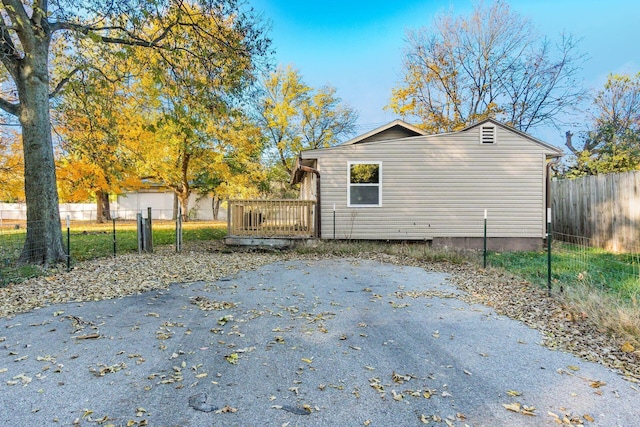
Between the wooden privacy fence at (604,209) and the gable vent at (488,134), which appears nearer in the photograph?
the wooden privacy fence at (604,209)

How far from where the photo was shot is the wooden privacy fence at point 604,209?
8.80 meters

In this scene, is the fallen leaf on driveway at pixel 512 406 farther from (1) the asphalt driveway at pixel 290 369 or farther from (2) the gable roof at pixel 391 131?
(2) the gable roof at pixel 391 131

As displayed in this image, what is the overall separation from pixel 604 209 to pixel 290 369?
34.1ft

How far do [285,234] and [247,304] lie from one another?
18.2 feet

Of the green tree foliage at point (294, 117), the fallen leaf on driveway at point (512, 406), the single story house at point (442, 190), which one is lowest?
the fallen leaf on driveway at point (512, 406)

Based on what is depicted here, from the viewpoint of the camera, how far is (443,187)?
1053 cm

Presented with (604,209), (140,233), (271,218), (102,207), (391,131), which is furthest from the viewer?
(102,207)

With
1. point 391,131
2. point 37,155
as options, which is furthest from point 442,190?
point 37,155

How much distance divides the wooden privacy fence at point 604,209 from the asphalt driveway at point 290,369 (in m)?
6.99

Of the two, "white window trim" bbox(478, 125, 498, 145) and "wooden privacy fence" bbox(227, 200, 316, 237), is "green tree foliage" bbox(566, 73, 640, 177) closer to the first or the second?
"white window trim" bbox(478, 125, 498, 145)

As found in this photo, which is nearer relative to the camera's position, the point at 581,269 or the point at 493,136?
the point at 581,269

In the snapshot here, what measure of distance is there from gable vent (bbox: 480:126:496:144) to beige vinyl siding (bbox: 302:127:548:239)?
137 mm

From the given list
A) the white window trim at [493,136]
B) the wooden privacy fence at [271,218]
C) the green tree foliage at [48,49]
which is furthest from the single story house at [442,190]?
the green tree foliage at [48,49]

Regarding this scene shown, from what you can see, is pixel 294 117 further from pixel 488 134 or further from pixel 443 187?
pixel 488 134
